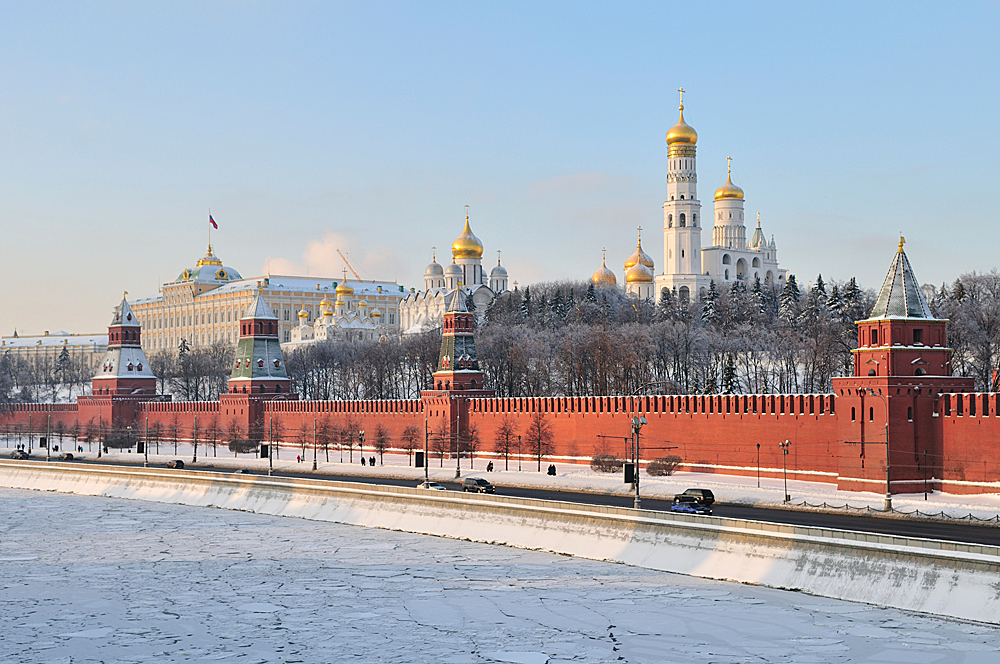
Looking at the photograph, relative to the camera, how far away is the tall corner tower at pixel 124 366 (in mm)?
85812

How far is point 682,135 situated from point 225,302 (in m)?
64.5

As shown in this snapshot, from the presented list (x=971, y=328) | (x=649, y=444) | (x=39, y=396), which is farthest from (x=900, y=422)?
(x=39, y=396)

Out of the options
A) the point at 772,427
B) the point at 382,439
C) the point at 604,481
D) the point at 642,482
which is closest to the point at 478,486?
the point at 604,481

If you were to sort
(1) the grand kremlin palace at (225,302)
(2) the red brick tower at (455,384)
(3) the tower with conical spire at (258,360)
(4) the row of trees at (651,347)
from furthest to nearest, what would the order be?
1. (1) the grand kremlin palace at (225,302)
2. (3) the tower with conical spire at (258,360)
3. (4) the row of trees at (651,347)
4. (2) the red brick tower at (455,384)

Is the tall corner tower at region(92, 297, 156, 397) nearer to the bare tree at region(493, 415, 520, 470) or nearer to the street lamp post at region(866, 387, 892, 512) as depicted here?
the bare tree at region(493, 415, 520, 470)

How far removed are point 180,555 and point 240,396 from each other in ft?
139

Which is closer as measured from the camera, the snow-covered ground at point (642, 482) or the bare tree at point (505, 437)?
the snow-covered ground at point (642, 482)

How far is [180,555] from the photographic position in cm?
3519

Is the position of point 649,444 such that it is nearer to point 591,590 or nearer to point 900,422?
point 900,422

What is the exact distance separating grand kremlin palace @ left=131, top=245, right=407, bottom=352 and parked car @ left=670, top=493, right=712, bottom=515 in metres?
109

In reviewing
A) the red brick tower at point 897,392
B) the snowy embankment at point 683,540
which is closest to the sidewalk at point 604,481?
the red brick tower at point 897,392

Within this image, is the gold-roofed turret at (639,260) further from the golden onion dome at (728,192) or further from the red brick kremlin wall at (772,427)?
the red brick kremlin wall at (772,427)

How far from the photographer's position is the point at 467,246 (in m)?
129

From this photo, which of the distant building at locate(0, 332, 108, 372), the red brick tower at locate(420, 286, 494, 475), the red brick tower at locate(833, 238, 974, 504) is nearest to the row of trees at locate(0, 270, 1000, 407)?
the red brick tower at locate(420, 286, 494, 475)
